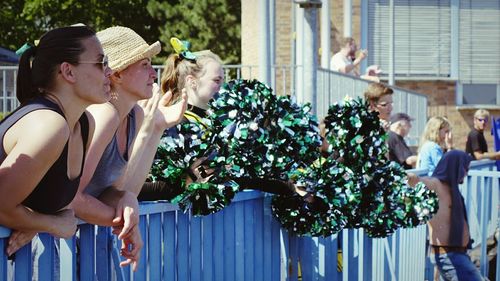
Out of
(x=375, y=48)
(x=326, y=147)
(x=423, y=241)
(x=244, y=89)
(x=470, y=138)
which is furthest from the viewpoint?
(x=375, y=48)

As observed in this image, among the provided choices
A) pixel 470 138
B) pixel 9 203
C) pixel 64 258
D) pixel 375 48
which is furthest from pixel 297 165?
pixel 375 48

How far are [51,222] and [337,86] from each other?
1078 centimetres

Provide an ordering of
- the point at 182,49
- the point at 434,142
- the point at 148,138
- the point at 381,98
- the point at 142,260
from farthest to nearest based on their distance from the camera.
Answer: the point at 434,142 → the point at 381,98 → the point at 182,49 → the point at 148,138 → the point at 142,260

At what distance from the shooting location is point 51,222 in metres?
3.57

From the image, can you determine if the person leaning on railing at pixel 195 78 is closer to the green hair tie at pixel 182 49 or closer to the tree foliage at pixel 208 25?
the green hair tie at pixel 182 49

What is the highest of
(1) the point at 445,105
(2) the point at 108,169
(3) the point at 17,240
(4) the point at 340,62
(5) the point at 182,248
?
(4) the point at 340,62

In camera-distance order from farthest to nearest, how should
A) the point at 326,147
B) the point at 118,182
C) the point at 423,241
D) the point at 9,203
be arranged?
1. the point at 423,241
2. the point at 326,147
3. the point at 118,182
4. the point at 9,203

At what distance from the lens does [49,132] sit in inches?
136

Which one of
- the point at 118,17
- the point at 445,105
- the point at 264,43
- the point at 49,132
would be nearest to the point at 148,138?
the point at 49,132

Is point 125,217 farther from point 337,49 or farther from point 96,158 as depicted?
point 337,49

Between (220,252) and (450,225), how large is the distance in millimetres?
3274

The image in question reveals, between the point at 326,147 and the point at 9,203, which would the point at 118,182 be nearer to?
the point at 9,203

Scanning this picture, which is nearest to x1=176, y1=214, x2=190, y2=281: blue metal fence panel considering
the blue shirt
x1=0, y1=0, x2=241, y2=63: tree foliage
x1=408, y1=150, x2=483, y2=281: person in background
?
x1=408, y1=150, x2=483, y2=281: person in background

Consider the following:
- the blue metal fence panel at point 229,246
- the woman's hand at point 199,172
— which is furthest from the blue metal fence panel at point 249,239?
the woman's hand at point 199,172
